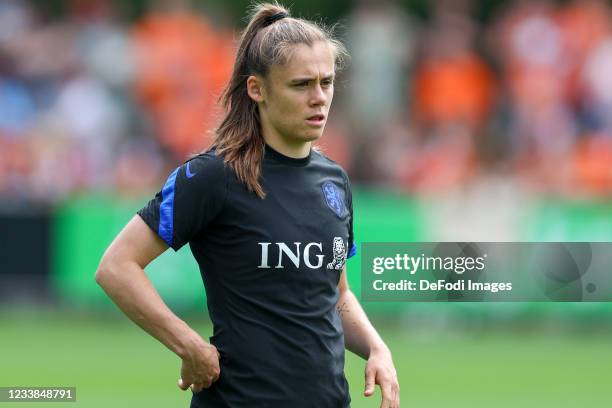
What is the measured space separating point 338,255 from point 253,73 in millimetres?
711

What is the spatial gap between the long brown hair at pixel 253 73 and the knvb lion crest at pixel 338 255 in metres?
0.34

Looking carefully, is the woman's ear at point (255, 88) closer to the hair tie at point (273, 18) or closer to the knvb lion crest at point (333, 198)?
the hair tie at point (273, 18)

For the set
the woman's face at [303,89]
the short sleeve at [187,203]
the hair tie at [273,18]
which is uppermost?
the hair tie at [273,18]

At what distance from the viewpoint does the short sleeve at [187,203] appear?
468 cm

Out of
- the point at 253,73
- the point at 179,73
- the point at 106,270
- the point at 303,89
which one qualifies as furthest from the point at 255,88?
the point at 179,73

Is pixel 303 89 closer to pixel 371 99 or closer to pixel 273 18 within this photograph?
pixel 273 18

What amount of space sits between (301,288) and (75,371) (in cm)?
714

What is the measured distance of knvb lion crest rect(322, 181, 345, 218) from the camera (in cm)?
493

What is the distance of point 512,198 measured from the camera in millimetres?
14383

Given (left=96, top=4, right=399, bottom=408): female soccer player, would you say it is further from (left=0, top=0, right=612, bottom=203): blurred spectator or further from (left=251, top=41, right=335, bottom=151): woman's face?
(left=0, top=0, right=612, bottom=203): blurred spectator

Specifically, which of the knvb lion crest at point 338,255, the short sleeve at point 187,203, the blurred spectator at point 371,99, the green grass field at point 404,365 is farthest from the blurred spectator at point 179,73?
the short sleeve at point 187,203

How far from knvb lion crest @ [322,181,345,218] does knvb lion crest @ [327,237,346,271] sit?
4.3 inches

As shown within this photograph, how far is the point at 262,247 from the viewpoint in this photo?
187 inches

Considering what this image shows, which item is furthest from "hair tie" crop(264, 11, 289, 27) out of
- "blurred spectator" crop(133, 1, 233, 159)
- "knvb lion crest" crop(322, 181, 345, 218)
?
"blurred spectator" crop(133, 1, 233, 159)
